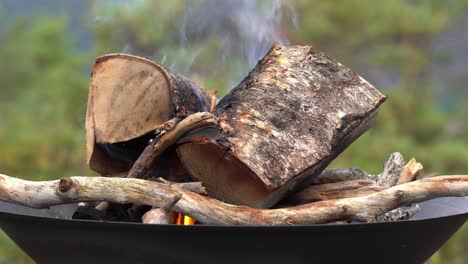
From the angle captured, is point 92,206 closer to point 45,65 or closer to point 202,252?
point 202,252

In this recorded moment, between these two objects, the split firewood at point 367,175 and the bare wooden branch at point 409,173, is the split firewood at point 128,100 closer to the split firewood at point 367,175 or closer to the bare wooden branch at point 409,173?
the split firewood at point 367,175

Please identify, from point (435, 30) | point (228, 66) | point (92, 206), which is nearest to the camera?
point (92, 206)

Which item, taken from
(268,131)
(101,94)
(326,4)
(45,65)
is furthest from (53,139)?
(268,131)

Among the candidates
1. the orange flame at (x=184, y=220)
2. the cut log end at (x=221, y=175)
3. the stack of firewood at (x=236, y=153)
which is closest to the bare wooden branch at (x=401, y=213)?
the stack of firewood at (x=236, y=153)

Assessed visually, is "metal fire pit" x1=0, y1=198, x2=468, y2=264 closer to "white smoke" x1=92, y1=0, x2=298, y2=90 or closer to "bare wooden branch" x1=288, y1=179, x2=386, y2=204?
"bare wooden branch" x1=288, y1=179, x2=386, y2=204

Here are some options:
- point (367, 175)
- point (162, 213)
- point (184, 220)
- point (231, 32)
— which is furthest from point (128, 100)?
point (367, 175)

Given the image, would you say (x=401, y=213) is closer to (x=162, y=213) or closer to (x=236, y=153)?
(x=236, y=153)

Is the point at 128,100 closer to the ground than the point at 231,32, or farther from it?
closer to the ground
